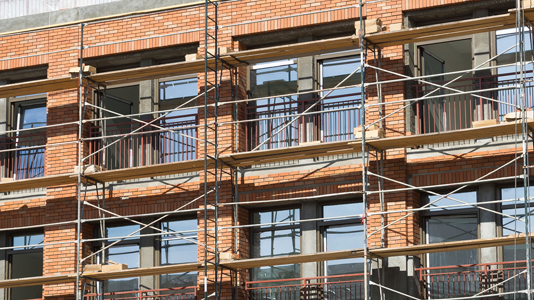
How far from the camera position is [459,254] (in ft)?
62.0

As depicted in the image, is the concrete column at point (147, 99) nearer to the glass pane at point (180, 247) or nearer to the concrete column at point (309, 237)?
the glass pane at point (180, 247)

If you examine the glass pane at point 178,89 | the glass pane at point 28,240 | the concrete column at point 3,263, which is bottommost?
the concrete column at point 3,263

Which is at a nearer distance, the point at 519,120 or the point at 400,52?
the point at 519,120

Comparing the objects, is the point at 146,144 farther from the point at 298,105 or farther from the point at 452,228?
the point at 452,228

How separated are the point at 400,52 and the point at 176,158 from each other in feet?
17.1

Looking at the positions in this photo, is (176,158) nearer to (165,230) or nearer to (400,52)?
(165,230)

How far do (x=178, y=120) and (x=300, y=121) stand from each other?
2.75 m

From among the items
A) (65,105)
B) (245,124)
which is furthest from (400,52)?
(65,105)

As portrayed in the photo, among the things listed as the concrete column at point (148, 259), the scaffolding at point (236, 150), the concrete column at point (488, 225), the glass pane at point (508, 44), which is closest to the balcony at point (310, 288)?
the scaffolding at point (236, 150)

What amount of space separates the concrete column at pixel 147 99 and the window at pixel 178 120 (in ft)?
0.61

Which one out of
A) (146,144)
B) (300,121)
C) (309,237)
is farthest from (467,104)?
(146,144)

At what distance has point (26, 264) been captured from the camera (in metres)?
22.2

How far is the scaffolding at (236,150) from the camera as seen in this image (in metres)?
18.0

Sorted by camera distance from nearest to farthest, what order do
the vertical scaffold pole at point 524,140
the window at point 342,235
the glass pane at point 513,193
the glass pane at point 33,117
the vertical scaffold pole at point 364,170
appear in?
the vertical scaffold pole at point 524,140 < the vertical scaffold pole at point 364,170 < the glass pane at point 513,193 < the window at point 342,235 < the glass pane at point 33,117
